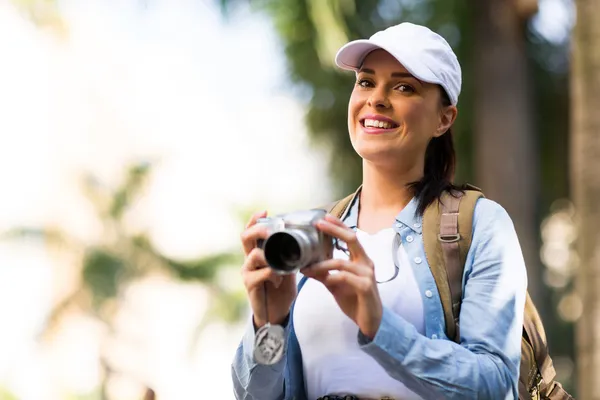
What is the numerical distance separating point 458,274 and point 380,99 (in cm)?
45

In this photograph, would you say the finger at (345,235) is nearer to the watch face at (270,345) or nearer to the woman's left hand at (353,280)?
the woman's left hand at (353,280)

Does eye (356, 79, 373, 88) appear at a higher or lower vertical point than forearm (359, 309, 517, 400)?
higher

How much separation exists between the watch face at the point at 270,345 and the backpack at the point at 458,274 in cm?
37

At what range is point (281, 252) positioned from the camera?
6.50 feet

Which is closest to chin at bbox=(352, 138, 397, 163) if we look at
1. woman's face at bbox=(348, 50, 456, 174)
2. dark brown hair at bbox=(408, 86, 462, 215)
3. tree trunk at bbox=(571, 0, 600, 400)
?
woman's face at bbox=(348, 50, 456, 174)

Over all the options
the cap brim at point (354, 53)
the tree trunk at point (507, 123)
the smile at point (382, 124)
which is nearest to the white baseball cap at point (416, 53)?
the cap brim at point (354, 53)

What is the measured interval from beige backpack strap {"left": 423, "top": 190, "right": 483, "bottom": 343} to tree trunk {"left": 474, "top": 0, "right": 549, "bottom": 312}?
18.8ft

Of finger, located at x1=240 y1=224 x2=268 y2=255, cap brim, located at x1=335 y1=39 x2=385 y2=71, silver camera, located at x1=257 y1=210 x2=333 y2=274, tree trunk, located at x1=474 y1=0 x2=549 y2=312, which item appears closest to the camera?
silver camera, located at x1=257 y1=210 x2=333 y2=274

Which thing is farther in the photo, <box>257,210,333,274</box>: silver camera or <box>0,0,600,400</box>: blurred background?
<box>0,0,600,400</box>: blurred background

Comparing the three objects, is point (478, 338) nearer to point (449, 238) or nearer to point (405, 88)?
point (449, 238)

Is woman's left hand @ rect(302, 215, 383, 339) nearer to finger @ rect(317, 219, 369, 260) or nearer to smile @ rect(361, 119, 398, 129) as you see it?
finger @ rect(317, 219, 369, 260)

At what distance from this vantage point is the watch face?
2102 millimetres

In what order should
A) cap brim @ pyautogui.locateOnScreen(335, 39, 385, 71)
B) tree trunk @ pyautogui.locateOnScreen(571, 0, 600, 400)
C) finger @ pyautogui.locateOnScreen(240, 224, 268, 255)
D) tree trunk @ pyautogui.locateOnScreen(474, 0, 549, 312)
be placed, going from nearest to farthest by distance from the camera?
finger @ pyautogui.locateOnScreen(240, 224, 268, 255) < cap brim @ pyautogui.locateOnScreen(335, 39, 385, 71) < tree trunk @ pyautogui.locateOnScreen(571, 0, 600, 400) < tree trunk @ pyautogui.locateOnScreen(474, 0, 549, 312)

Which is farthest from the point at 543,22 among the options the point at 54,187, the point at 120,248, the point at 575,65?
the point at 54,187
